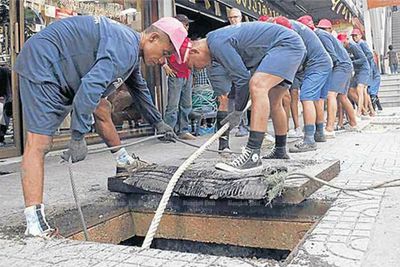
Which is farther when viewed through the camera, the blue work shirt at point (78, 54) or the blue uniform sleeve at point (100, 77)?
the blue work shirt at point (78, 54)

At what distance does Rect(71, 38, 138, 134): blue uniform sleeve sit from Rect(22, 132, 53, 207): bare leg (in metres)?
0.21

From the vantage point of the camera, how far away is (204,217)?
9.64 feet

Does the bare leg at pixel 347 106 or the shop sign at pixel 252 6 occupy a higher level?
the shop sign at pixel 252 6

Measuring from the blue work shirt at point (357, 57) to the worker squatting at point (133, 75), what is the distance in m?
2.96

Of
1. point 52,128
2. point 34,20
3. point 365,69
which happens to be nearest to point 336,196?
point 52,128

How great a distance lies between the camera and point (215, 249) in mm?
3016

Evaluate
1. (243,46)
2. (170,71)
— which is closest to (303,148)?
(243,46)

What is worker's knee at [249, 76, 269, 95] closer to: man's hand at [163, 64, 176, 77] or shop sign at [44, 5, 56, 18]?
man's hand at [163, 64, 176, 77]

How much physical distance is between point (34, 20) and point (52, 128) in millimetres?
3236

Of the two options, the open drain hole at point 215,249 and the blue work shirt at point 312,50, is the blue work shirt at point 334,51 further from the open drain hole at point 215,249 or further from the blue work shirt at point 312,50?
the open drain hole at point 215,249

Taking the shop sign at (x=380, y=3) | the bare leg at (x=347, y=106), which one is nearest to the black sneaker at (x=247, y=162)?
the bare leg at (x=347, y=106)

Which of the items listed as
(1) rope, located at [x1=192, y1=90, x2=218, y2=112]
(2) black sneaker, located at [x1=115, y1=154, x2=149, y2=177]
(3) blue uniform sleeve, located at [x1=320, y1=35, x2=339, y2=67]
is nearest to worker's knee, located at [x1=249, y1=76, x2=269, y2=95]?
(2) black sneaker, located at [x1=115, y1=154, x2=149, y2=177]

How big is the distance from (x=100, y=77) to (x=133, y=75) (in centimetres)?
99

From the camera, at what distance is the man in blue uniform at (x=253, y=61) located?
338cm
